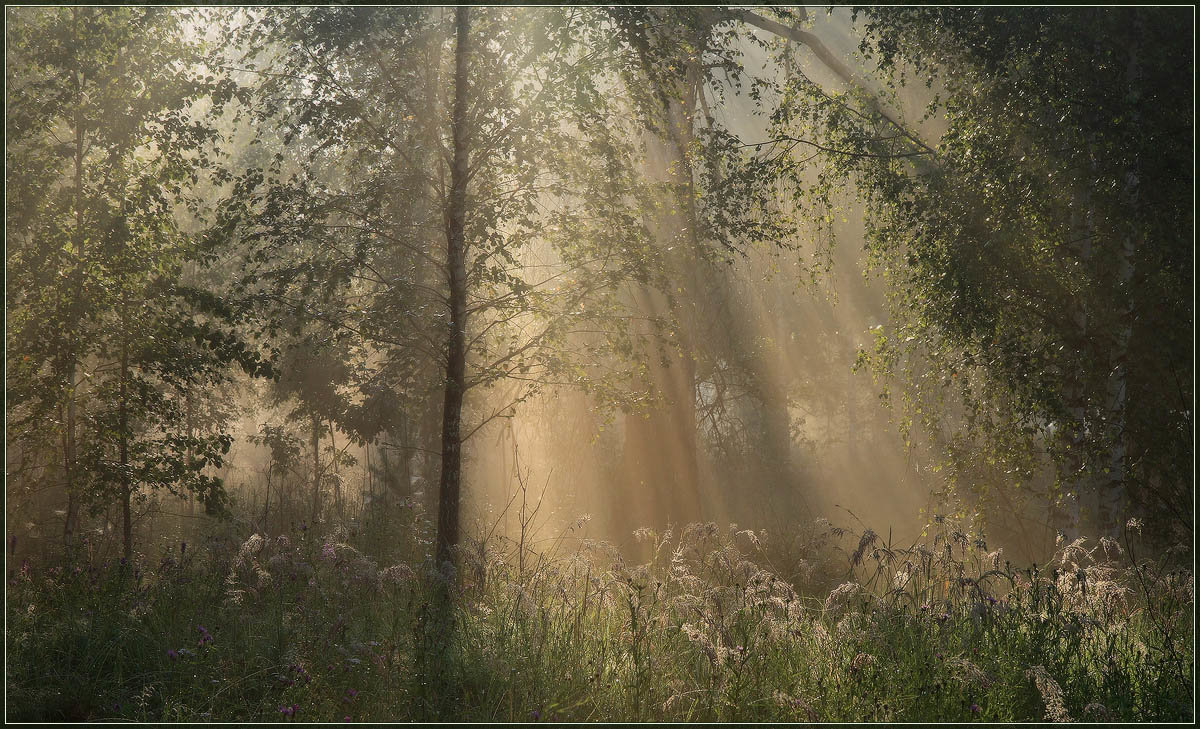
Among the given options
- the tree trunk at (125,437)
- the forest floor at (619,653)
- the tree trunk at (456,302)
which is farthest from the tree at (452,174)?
the forest floor at (619,653)

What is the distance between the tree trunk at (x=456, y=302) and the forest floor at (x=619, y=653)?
156cm

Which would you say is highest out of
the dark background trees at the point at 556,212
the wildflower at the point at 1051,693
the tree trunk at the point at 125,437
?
the dark background trees at the point at 556,212

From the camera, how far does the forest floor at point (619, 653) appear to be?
4.50 metres

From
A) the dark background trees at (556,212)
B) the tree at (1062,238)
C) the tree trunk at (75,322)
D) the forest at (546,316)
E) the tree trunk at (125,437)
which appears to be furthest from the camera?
the tree trunk at (75,322)

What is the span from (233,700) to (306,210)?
13.6 ft

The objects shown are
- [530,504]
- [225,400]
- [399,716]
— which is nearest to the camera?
[399,716]

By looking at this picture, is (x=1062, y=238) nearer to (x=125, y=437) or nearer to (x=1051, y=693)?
(x=1051, y=693)

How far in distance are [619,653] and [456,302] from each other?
3.84m

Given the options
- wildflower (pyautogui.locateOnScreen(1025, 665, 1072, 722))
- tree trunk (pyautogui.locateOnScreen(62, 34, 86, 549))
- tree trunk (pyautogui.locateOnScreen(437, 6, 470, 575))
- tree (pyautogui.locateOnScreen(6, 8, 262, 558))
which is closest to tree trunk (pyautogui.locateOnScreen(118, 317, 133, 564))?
tree (pyautogui.locateOnScreen(6, 8, 262, 558))

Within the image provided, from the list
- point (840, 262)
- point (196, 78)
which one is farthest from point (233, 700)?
point (840, 262)

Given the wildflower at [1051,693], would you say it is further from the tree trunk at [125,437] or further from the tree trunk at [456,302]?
the tree trunk at [125,437]

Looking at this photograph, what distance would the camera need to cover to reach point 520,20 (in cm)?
750

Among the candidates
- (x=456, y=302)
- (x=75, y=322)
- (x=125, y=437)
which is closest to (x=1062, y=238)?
(x=456, y=302)

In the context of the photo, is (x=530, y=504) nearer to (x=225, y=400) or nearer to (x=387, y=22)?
(x=225, y=400)
